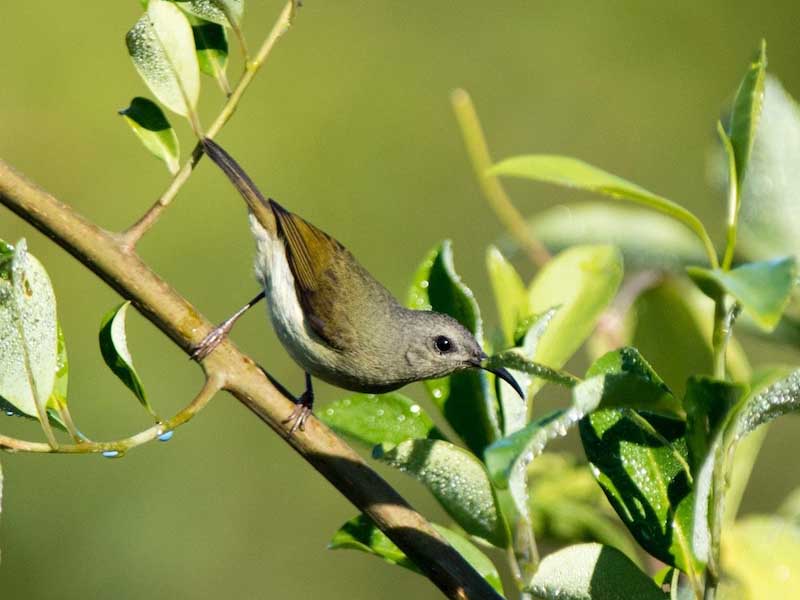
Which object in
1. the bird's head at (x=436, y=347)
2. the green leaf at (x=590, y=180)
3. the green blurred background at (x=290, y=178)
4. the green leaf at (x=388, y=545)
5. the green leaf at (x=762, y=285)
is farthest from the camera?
the green blurred background at (x=290, y=178)

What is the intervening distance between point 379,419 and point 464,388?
0.12 m

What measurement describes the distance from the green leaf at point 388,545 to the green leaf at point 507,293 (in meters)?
0.32

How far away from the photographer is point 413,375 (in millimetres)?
2949

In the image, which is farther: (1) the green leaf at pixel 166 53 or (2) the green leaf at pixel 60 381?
(1) the green leaf at pixel 166 53

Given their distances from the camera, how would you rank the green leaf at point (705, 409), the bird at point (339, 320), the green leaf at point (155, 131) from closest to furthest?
the green leaf at point (705, 409) < the green leaf at point (155, 131) < the bird at point (339, 320)

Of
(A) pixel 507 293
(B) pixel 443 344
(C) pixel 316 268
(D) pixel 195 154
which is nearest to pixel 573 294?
(A) pixel 507 293

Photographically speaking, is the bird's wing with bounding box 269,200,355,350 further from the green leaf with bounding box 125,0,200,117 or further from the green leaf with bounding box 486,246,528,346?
the green leaf with bounding box 125,0,200,117

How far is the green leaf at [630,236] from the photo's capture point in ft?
4.78

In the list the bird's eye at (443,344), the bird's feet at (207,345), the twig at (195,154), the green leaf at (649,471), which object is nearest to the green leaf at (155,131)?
the twig at (195,154)

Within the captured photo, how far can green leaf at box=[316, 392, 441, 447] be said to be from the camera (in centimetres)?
132

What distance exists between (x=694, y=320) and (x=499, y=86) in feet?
16.6

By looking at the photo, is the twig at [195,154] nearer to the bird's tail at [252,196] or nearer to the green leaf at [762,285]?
the green leaf at [762,285]

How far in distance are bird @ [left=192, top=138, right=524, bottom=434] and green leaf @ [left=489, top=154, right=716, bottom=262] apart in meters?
1.64

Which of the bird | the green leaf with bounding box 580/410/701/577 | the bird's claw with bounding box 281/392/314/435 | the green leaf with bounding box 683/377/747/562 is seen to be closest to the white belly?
the bird
